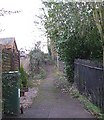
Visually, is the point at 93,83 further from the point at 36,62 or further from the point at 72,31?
the point at 36,62

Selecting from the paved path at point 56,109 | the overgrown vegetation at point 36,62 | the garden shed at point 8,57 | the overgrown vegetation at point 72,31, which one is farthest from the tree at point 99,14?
the overgrown vegetation at point 36,62

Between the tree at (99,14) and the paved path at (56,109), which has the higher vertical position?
the tree at (99,14)

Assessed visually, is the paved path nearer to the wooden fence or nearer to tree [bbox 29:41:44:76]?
the wooden fence

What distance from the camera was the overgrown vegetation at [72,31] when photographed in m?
14.1

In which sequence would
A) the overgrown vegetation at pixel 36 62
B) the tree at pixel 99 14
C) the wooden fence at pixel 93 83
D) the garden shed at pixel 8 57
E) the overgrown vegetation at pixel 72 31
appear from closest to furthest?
the wooden fence at pixel 93 83, the garden shed at pixel 8 57, the tree at pixel 99 14, the overgrown vegetation at pixel 72 31, the overgrown vegetation at pixel 36 62

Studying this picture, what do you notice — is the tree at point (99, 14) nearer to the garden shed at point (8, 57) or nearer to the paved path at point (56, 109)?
the paved path at point (56, 109)

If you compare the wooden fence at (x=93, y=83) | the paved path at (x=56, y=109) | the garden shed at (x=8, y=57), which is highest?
the garden shed at (x=8, y=57)

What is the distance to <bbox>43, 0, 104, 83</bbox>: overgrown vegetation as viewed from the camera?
1406 centimetres

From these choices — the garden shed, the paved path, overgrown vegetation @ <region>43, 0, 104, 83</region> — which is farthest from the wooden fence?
the garden shed

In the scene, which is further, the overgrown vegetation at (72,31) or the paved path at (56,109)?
the overgrown vegetation at (72,31)

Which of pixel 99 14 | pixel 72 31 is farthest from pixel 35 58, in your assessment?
pixel 99 14

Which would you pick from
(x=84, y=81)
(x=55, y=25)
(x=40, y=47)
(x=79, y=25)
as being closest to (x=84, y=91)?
(x=84, y=81)

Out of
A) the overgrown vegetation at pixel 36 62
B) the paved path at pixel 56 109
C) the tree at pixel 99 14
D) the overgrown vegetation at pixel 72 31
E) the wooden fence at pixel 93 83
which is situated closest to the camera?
the paved path at pixel 56 109

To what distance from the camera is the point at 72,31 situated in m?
15.9
